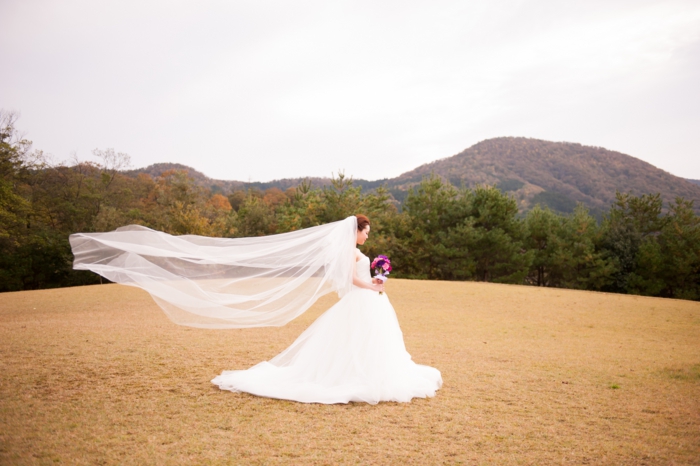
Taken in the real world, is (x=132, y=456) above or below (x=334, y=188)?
below

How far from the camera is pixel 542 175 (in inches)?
3027

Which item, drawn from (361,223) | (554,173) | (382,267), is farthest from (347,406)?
(554,173)

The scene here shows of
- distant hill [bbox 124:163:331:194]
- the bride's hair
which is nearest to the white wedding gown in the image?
Answer: the bride's hair

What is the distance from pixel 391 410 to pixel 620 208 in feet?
135

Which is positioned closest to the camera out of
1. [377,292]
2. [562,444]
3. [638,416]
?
[562,444]

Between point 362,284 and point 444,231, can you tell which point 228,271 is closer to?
point 362,284

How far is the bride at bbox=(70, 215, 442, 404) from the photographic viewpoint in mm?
6176

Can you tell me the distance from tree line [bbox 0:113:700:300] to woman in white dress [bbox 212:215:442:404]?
27.5m

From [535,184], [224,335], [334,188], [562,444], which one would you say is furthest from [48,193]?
[535,184]

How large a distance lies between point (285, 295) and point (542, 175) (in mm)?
79217

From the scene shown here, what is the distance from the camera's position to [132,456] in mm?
4098

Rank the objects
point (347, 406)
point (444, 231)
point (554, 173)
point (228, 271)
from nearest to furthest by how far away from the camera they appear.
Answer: point (347, 406) < point (228, 271) < point (444, 231) < point (554, 173)

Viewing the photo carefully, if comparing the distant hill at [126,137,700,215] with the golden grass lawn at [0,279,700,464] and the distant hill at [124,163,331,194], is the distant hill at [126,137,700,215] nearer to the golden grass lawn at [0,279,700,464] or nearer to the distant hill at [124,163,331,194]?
the distant hill at [124,163,331,194]

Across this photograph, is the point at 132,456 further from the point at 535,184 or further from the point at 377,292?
the point at 535,184
